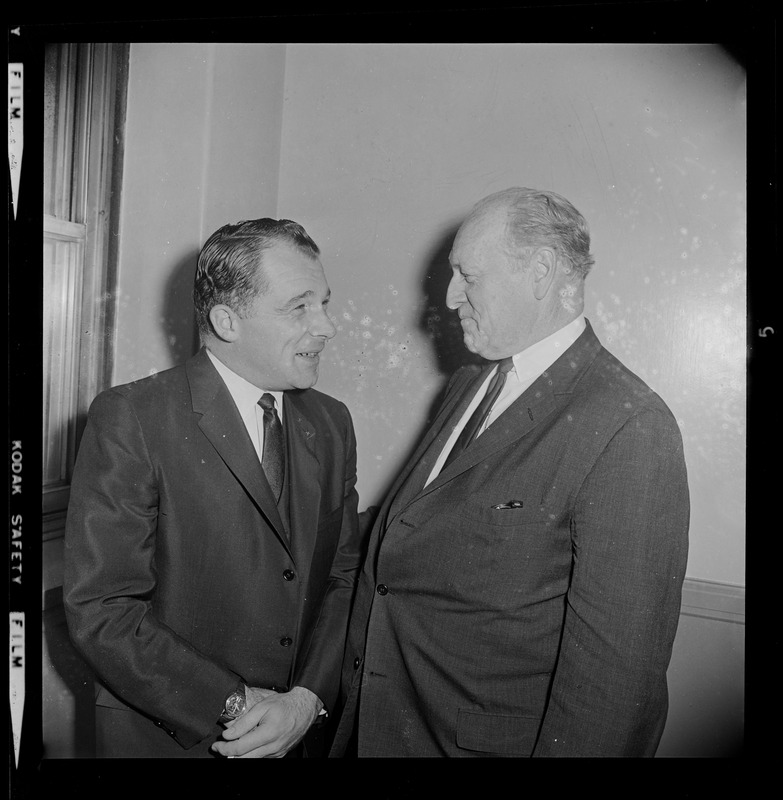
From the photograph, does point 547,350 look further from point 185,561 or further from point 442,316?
point 185,561

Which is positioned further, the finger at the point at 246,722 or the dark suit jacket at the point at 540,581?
the finger at the point at 246,722

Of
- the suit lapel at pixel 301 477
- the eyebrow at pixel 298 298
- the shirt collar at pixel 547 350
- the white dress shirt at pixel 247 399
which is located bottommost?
the suit lapel at pixel 301 477

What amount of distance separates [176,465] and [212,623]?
339 mm

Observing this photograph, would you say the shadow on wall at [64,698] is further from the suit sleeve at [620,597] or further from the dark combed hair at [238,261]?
the suit sleeve at [620,597]

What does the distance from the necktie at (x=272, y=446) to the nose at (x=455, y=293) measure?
0.43 meters

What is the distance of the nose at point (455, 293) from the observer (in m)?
1.57

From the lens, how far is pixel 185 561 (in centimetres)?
155

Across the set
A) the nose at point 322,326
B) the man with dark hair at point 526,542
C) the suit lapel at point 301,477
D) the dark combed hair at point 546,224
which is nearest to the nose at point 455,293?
the man with dark hair at point 526,542

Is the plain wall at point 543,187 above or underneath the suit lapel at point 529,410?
above

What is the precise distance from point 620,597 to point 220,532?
80 centimetres

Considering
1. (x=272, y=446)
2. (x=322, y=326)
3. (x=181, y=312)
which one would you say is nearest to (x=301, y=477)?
(x=272, y=446)

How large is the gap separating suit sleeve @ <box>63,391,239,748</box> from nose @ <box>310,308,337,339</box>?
0.41 m
